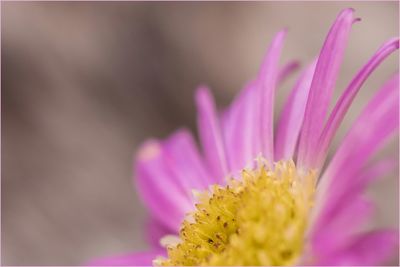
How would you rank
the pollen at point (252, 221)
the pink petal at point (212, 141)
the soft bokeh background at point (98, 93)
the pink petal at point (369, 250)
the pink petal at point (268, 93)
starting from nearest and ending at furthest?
the pink petal at point (369, 250) < the pollen at point (252, 221) < the pink petal at point (268, 93) < the pink petal at point (212, 141) < the soft bokeh background at point (98, 93)

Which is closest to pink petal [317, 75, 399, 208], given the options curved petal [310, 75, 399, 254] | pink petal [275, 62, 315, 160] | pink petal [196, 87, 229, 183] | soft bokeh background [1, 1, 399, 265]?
curved petal [310, 75, 399, 254]

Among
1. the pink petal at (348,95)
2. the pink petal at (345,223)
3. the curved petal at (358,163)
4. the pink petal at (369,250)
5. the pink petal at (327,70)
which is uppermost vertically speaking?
the pink petal at (327,70)

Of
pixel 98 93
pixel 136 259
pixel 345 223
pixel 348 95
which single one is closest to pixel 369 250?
pixel 345 223

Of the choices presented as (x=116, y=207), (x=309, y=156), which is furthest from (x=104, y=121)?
(x=309, y=156)

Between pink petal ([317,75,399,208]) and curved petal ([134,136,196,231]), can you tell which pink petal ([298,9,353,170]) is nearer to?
pink petal ([317,75,399,208])

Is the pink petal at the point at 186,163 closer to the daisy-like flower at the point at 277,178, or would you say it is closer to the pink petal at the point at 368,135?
the daisy-like flower at the point at 277,178

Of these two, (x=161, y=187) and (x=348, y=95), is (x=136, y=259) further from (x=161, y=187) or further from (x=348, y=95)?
(x=348, y=95)

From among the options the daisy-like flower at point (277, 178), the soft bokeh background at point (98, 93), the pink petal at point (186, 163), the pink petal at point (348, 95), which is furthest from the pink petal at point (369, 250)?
the soft bokeh background at point (98, 93)
